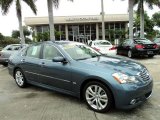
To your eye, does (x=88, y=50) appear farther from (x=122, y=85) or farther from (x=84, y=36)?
(x=84, y=36)

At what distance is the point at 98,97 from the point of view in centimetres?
488

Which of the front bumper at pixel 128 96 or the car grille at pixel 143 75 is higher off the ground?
the car grille at pixel 143 75

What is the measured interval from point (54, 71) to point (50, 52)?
677mm

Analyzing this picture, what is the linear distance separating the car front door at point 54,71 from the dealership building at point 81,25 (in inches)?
1279

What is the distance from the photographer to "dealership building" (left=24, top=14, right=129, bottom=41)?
38.1 m

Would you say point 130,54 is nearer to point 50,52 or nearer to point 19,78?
point 19,78

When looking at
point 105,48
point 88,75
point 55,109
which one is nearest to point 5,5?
point 105,48

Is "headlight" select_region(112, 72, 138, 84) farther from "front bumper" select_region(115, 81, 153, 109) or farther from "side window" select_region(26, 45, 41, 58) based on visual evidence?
"side window" select_region(26, 45, 41, 58)

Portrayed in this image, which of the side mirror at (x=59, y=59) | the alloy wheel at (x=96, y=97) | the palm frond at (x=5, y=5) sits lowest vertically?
the alloy wheel at (x=96, y=97)

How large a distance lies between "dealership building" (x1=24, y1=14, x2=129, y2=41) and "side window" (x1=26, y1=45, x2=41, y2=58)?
3162 cm

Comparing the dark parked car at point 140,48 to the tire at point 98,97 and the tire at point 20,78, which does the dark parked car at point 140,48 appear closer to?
the tire at point 20,78

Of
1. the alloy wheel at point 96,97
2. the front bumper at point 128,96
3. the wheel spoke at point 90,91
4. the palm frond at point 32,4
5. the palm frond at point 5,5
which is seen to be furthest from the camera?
the palm frond at point 32,4

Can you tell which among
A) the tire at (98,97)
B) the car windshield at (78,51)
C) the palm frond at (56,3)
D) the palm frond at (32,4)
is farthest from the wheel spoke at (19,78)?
the palm frond at (32,4)

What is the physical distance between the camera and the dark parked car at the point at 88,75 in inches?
179
